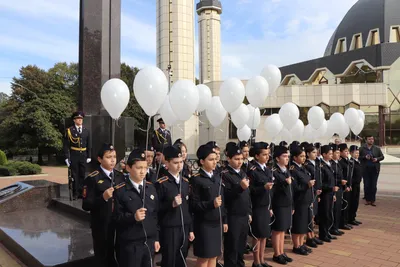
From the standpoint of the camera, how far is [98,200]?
3514 mm

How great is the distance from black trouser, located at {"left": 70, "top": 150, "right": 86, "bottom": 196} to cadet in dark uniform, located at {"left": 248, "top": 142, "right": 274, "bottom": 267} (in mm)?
3712

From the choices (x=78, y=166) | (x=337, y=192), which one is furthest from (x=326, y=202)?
(x=78, y=166)

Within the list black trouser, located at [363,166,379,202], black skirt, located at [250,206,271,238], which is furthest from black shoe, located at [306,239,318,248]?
black trouser, located at [363,166,379,202]

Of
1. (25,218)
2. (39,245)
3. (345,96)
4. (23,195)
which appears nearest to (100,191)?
(39,245)

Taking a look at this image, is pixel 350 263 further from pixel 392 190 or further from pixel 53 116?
pixel 53 116

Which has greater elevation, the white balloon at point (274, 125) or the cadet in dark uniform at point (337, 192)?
the white balloon at point (274, 125)

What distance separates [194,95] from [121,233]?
239 centimetres

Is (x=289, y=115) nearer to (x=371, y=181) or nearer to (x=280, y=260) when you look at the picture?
(x=371, y=181)

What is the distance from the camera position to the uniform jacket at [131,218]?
117 inches

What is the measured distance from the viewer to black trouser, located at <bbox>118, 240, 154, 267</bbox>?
117 inches

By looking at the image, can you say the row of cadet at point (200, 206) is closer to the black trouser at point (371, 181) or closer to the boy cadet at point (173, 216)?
the boy cadet at point (173, 216)

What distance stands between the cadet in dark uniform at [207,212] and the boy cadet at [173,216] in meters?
0.16

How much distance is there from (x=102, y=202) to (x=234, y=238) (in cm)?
168

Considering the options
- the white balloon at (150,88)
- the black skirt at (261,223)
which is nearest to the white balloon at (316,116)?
the black skirt at (261,223)
